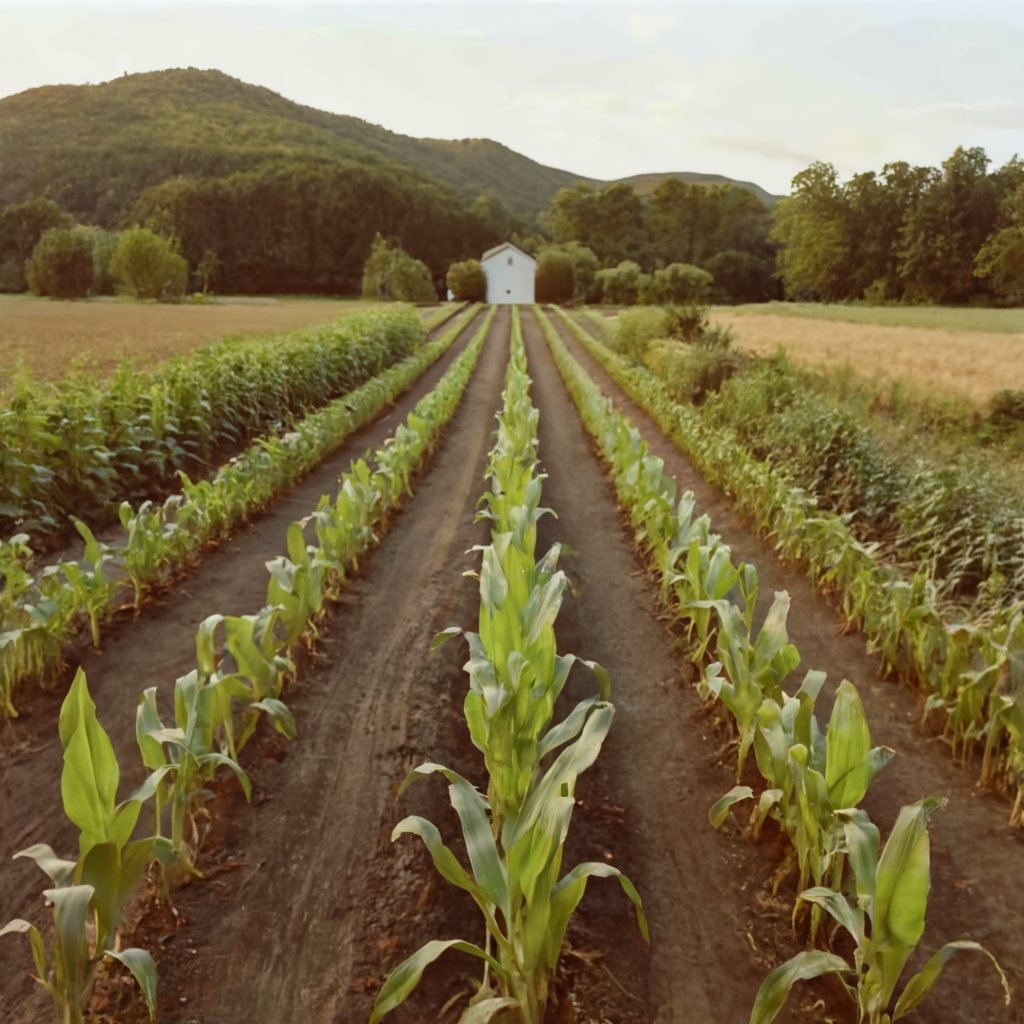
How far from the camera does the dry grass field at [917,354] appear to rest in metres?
12.1

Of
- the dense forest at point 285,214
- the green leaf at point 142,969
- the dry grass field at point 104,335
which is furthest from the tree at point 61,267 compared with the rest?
the green leaf at point 142,969

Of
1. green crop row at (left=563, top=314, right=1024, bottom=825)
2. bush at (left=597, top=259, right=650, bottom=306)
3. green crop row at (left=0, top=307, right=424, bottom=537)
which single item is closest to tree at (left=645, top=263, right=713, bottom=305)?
bush at (left=597, top=259, right=650, bottom=306)

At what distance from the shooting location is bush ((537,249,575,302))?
6469cm

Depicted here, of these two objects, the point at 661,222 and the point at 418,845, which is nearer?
the point at 418,845

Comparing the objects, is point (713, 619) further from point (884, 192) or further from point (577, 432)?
point (884, 192)

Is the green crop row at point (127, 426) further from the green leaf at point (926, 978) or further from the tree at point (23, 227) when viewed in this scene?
the tree at point (23, 227)

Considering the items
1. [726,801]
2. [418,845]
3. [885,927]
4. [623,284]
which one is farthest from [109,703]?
[623,284]

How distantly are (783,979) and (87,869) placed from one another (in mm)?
2014

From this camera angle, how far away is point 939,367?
544 inches

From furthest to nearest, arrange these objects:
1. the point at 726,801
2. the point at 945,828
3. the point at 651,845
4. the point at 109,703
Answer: the point at 109,703 < the point at 945,828 < the point at 651,845 < the point at 726,801

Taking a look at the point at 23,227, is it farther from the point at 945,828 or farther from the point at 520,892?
the point at 945,828

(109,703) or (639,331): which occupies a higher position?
(639,331)

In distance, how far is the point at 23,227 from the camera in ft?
226

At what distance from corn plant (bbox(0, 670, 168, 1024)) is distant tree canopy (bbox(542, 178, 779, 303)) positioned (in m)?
77.5
